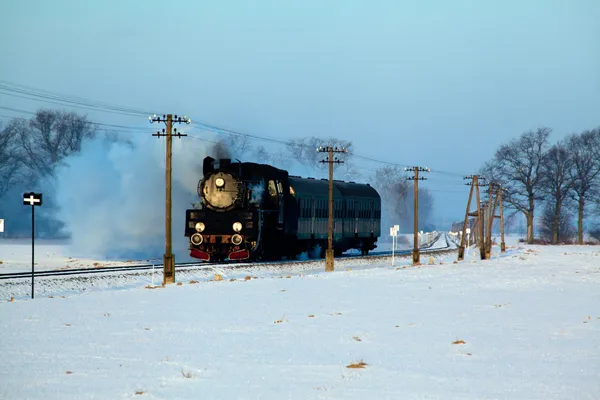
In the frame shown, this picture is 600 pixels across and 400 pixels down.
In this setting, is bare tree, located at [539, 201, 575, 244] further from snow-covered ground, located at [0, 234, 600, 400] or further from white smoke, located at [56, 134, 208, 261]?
snow-covered ground, located at [0, 234, 600, 400]

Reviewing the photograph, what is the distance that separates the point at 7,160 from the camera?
89688 mm

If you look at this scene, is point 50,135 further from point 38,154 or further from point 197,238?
point 197,238

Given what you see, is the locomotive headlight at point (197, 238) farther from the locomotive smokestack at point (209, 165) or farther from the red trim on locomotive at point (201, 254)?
the locomotive smokestack at point (209, 165)

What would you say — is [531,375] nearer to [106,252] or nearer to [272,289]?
[272,289]

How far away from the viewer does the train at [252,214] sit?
128ft

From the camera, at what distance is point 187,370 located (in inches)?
458

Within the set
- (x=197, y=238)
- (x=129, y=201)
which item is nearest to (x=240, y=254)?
(x=197, y=238)

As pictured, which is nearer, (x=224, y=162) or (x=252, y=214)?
(x=252, y=214)

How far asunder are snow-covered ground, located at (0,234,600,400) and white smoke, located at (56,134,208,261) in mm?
30213

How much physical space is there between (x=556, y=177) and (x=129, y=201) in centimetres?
6122

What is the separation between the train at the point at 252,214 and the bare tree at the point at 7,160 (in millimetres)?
49907

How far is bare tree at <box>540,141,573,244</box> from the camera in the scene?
327ft

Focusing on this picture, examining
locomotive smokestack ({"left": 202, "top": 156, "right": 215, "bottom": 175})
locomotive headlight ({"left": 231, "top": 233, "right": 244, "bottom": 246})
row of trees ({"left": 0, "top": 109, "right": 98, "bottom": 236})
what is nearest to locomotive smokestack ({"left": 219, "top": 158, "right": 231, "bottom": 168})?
locomotive smokestack ({"left": 202, "top": 156, "right": 215, "bottom": 175})

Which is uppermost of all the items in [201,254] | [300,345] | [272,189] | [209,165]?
[209,165]
